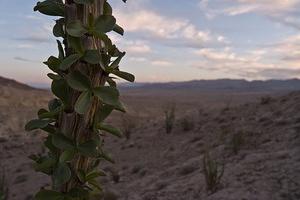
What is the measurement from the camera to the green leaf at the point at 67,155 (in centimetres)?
189

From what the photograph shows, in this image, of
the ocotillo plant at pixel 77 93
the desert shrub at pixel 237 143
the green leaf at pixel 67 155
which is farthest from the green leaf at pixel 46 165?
the desert shrub at pixel 237 143

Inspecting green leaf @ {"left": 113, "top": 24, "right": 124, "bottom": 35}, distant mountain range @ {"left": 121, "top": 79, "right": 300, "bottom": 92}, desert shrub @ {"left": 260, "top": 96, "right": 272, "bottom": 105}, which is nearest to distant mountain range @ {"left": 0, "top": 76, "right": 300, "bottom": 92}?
distant mountain range @ {"left": 121, "top": 79, "right": 300, "bottom": 92}

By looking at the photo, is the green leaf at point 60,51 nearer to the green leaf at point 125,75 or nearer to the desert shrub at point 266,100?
the green leaf at point 125,75

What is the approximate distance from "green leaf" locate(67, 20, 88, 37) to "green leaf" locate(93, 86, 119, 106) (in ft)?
0.72

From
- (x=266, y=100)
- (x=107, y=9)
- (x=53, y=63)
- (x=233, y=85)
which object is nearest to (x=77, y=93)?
(x=53, y=63)

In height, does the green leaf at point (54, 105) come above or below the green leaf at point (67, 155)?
above

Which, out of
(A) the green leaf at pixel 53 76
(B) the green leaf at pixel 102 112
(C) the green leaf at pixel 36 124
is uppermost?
(A) the green leaf at pixel 53 76

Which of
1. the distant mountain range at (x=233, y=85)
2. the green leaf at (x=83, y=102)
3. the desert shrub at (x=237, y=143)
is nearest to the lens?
the green leaf at (x=83, y=102)

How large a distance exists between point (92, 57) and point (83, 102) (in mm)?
173

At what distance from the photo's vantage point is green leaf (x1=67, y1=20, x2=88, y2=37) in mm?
1816

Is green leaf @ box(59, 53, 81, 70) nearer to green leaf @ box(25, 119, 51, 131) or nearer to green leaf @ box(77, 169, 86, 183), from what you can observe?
green leaf @ box(25, 119, 51, 131)

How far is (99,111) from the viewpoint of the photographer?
6.55 ft

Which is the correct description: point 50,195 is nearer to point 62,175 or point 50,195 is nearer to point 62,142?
point 62,175

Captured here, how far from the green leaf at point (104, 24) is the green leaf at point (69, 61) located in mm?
132
